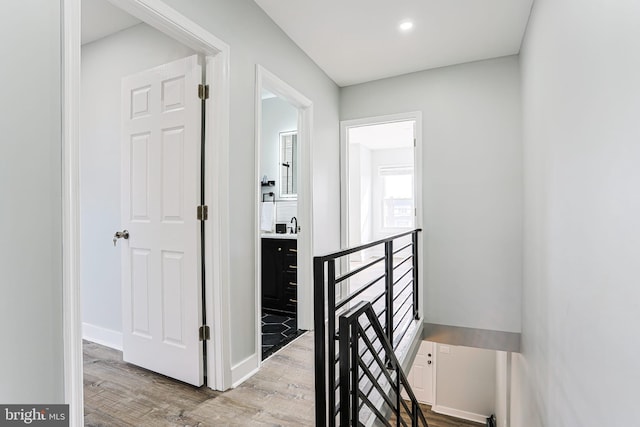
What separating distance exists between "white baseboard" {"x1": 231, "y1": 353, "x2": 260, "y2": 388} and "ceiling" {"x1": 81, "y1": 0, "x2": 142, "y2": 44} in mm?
2736

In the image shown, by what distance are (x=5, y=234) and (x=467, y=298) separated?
3.65m

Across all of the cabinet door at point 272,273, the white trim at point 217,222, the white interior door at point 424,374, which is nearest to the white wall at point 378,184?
the white interior door at point 424,374

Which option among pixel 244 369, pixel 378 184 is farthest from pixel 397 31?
pixel 378 184

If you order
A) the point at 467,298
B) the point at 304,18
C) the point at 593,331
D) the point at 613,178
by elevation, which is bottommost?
the point at 467,298

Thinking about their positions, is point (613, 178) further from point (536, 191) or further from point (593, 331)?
point (536, 191)

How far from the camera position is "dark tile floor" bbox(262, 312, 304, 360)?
286cm

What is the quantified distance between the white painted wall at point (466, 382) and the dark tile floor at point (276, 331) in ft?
12.8

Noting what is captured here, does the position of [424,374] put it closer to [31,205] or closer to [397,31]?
[397,31]

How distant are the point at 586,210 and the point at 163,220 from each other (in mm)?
2406

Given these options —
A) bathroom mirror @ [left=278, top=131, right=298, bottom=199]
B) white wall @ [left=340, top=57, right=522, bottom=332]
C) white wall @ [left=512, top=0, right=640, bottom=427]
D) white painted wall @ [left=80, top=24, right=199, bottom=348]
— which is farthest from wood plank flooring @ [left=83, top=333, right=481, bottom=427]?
bathroom mirror @ [left=278, top=131, right=298, bottom=199]

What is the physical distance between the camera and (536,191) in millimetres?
2516

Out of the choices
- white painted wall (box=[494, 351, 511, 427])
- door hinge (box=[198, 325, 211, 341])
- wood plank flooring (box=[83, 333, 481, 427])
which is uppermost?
door hinge (box=[198, 325, 211, 341])

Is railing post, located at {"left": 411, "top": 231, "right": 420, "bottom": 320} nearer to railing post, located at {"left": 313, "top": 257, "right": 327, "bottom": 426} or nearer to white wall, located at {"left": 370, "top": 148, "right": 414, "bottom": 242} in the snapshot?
railing post, located at {"left": 313, "top": 257, "right": 327, "bottom": 426}

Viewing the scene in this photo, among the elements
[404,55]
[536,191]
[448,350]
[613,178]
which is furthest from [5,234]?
[448,350]
